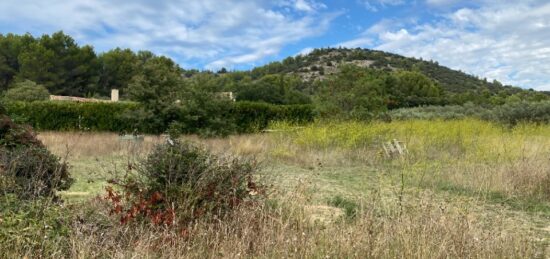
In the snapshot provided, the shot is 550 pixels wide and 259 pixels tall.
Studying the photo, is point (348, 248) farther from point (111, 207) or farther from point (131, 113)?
point (131, 113)

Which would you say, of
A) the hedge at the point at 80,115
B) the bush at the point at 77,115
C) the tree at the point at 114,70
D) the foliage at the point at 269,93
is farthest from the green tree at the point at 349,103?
the tree at the point at 114,70

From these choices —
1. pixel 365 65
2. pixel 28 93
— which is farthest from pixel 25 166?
pixel 365 65

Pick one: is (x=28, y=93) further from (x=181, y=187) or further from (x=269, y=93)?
(x=181, y=187)

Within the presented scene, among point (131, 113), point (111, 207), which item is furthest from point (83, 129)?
point (111, 207)

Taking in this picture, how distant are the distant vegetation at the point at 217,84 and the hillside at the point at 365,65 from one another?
125mm

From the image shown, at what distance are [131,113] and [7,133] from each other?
12684mm

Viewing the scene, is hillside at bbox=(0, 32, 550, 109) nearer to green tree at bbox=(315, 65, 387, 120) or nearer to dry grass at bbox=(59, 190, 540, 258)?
green tree at bbox=(315, 65, 387, 120)

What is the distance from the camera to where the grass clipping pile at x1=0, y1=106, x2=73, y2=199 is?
429 cm

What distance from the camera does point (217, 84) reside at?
20516 millimetres

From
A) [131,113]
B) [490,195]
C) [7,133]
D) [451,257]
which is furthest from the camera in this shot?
[131,113]

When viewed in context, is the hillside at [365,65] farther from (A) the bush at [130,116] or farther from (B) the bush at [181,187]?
(B) the bush at [181,187]

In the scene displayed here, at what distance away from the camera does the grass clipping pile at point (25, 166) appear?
4293 millimetres

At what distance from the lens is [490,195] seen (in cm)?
685

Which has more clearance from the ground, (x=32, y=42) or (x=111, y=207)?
(x=32, y=42)
